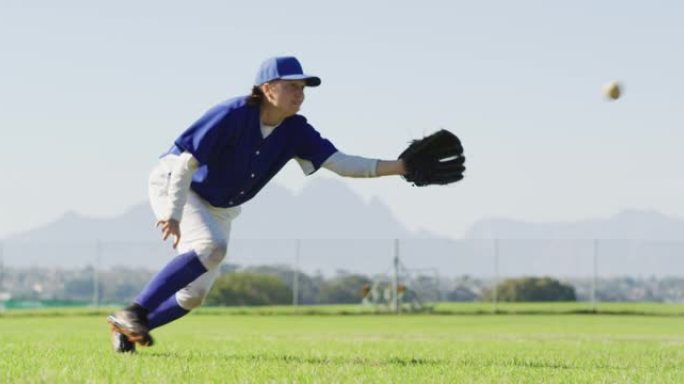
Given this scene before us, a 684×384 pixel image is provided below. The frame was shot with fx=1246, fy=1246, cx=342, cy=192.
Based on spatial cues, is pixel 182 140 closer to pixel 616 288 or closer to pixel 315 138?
pixel 315 138

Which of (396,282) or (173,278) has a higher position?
(396,282)

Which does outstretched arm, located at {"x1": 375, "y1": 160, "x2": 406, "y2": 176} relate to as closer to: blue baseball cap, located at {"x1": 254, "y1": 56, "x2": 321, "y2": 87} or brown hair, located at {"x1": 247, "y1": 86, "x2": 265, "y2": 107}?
blue baseball cap, located at {"x1": 254, "y1": 56, "x2": 321, "y2": 87}

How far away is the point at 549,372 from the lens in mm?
7293

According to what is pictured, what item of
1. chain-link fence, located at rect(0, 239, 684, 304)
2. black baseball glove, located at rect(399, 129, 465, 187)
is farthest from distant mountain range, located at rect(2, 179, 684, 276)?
black baseball glove, located at rect(399, 129, 465, 187)

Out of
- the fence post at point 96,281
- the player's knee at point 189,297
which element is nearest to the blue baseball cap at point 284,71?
the player's knee at point 189,297

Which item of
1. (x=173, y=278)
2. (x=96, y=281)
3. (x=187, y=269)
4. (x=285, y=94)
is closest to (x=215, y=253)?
(x=187, y=269)

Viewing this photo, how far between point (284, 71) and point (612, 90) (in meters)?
6.64

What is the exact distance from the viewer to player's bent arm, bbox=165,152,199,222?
776 cm

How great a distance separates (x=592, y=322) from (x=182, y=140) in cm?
1931

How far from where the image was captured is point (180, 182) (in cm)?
782

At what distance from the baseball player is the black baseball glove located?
0.32 ft

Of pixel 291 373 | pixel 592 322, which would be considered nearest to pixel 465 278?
pixel 592 322

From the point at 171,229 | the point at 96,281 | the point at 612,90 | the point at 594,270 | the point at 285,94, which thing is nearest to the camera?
the point at 171,229

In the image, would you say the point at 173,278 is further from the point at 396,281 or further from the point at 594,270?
the point at 594,270
